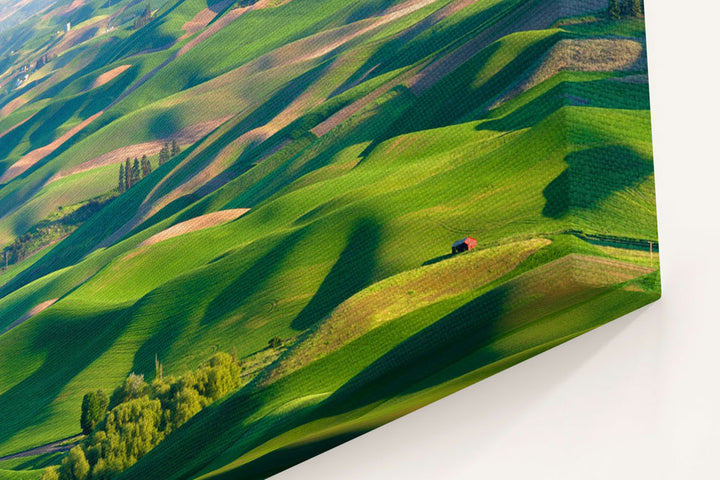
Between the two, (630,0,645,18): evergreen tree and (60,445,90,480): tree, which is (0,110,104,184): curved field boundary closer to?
(60,445,90,480): tree

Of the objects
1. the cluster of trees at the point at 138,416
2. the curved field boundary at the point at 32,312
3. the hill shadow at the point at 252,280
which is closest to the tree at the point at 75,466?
the cluster of trees at the point at 138,416

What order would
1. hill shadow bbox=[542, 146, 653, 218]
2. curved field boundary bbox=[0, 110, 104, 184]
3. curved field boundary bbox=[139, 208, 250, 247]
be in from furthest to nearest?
curved field boundary bbox=[0, 110, 104, 184]
curved field boundary bbox=[139, 208, 250, 247]
hill shadow bbox=[542, 146, 653, 218]

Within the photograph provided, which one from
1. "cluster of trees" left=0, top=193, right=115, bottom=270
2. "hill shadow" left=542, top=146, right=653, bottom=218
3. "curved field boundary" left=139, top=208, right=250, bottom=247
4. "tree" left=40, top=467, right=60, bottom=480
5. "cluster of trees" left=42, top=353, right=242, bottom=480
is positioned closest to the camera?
"hill shadow" left=542, top=146, right=653, bottom=218

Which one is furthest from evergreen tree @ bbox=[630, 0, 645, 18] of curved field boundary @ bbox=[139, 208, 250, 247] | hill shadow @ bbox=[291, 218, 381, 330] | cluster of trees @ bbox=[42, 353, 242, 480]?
cluster of trees @ bbox=[42, 353, 242, 480]

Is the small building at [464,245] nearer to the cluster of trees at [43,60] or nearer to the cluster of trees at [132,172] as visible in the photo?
the cluster of trees at [132,172]

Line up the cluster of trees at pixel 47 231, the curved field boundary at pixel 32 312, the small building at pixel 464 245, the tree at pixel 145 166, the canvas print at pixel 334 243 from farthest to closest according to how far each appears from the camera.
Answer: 1. the cluster of trees at pixel 47 231
2. the tree at pixel 145 166
3. the curved field boundary at pixel 32 312
4. the small building at pixel 464 245
5. the canvas print at pixel 334 243

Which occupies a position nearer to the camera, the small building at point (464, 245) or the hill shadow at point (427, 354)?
the hill shadow at point (427, 354)

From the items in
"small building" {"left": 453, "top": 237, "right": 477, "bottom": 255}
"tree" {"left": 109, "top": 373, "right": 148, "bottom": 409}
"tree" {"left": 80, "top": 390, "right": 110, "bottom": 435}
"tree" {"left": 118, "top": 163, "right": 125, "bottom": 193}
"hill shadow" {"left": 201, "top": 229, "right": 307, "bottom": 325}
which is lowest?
"tree" {"left": 80, "top": 390, "right": 110, "bottom": 435}

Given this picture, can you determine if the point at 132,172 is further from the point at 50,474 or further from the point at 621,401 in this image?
the point at 621,401
